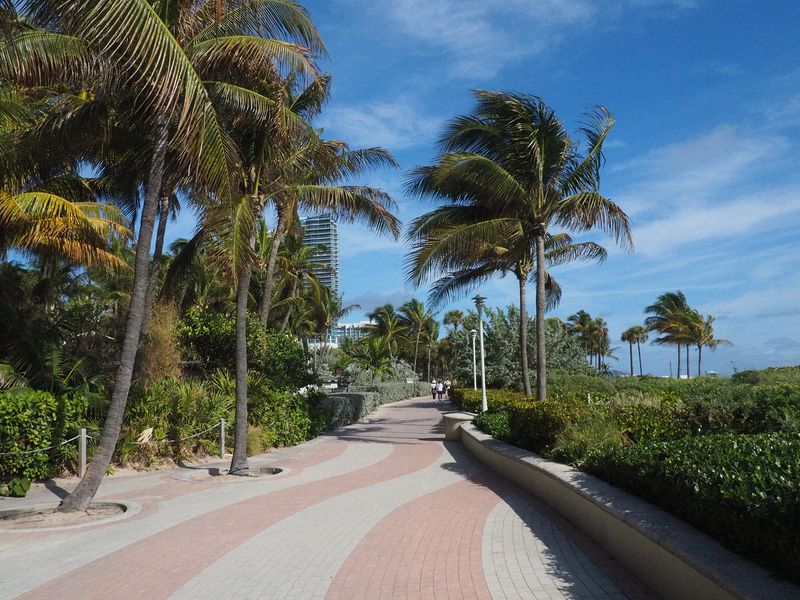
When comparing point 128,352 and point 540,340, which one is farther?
point 540,340

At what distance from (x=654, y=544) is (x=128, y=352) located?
23.1ft

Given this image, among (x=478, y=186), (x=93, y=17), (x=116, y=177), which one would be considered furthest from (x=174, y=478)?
(x=478, y=186)

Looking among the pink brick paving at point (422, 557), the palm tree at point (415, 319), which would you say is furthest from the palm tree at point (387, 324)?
the pink brick paving at point (422, 557)

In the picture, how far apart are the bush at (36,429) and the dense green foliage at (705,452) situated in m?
7.88

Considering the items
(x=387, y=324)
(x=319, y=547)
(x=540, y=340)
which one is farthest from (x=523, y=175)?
(x=387, y=324)

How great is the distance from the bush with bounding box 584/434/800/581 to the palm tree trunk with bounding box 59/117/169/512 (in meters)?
6.45

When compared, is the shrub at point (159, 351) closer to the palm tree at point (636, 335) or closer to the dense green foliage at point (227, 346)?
the dense green foliage at point (227, 346)

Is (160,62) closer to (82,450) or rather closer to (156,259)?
(82,450)

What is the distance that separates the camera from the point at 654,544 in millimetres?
4922

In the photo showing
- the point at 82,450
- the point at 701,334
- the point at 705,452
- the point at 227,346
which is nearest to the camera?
the point at 705,452

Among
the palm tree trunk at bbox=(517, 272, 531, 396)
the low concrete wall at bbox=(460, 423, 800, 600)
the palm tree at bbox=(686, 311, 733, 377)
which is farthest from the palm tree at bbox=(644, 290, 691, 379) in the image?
the low concrete wall at bbox=(460, 423, 800, 600)

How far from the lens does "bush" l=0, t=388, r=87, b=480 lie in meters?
10.1

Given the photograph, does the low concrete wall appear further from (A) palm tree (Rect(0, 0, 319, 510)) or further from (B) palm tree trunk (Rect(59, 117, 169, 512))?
(A) palm tree (Rect(0, 0, 319, 510))

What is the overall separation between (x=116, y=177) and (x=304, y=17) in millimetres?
5182
